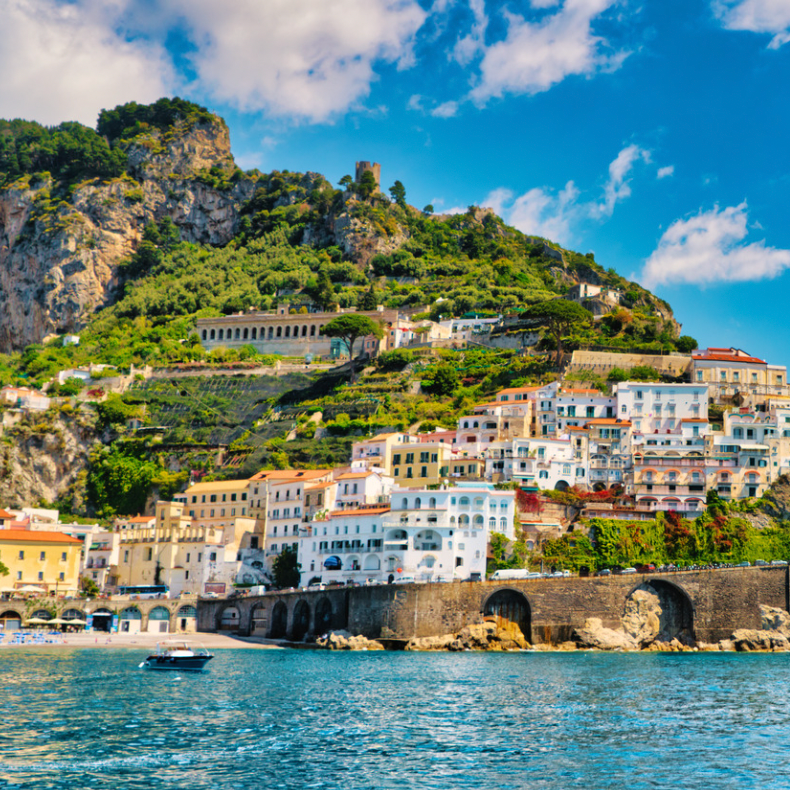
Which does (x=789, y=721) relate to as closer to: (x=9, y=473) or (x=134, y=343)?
(x=9, y=473)

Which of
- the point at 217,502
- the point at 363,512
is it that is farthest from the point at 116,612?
the point at 363,512

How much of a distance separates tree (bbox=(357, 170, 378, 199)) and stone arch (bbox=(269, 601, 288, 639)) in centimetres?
9073

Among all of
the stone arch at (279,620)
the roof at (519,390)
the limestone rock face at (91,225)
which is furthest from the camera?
the limestone rock face at (91,225)

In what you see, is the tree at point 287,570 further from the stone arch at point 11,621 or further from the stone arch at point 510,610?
the stone arch at point 11,621

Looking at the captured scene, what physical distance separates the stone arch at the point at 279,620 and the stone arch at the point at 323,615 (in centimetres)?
265

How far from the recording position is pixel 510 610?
67688mm

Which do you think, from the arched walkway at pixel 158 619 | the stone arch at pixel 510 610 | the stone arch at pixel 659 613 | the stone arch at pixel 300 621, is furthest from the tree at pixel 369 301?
the stone arch at pixel 659 613

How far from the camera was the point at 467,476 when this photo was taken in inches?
3177

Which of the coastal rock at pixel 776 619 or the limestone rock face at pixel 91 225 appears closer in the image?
the coastal rock at pixel 776 619

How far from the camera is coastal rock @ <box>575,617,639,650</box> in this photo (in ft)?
217

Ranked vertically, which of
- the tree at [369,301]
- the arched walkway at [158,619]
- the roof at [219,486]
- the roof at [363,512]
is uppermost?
the tree at [369,301]

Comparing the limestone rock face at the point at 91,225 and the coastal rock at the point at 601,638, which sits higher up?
the limestone rock face at the point at 91,225

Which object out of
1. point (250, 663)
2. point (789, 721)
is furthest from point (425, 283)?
point (789, 721)

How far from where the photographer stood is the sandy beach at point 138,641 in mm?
70375
